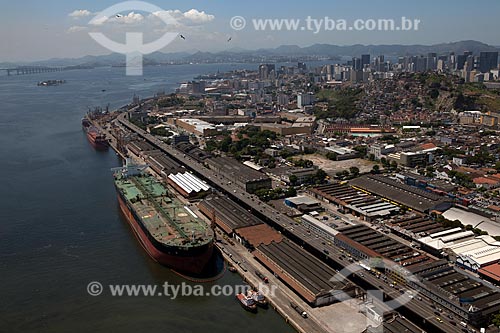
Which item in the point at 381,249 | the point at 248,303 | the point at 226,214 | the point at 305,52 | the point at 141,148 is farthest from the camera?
the point at 305,52

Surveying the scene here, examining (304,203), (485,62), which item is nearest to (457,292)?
(304,203)

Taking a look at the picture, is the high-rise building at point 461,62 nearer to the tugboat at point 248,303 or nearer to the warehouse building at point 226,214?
the warehouse building at point 226,214

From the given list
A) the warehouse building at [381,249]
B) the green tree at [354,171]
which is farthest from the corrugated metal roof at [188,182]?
the green tree at [354,171]

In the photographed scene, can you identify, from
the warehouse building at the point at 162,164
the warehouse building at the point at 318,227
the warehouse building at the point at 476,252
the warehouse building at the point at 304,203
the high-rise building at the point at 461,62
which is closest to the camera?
the warehouse building at the point at 476,252

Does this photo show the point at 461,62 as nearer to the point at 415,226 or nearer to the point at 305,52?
the point at 415,226

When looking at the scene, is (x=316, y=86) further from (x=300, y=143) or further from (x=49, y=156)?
(x=49, y=156)

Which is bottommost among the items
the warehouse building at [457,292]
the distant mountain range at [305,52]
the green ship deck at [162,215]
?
the warehouse building at [457,292]
